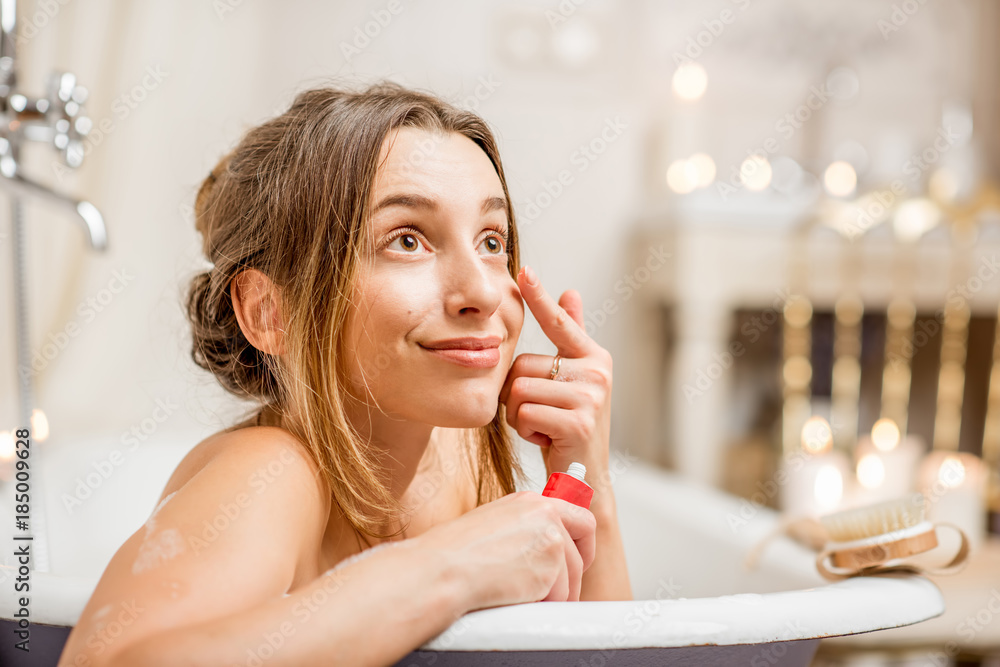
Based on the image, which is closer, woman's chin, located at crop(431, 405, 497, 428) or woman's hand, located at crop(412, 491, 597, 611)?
woman's hand, located at crop(412, 491, 597, 611)

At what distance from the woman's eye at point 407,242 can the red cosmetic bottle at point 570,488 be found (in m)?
0.19

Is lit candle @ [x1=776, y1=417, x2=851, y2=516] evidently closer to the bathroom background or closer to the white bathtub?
the bathroom background

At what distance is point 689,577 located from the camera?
3.66 feet

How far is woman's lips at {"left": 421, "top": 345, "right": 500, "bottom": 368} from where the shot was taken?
577 mm

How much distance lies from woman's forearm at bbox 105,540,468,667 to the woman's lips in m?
0.15

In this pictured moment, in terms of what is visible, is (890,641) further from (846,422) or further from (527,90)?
(527,90)

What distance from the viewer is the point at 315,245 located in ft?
1.92

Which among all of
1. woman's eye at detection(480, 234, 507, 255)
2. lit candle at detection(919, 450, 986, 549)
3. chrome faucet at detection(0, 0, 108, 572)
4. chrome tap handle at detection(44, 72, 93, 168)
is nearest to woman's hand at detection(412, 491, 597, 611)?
woman's eye at detection(480, 234, 507, 255)

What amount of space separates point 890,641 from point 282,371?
79cm

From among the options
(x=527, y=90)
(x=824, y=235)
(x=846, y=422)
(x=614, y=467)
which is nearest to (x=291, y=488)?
(x=614, y=467)

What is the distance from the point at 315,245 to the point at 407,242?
64 mm

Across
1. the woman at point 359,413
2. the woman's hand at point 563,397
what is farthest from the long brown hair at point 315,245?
the woman's hand at point 563,397

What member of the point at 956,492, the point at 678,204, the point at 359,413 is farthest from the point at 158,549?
the point at 678,204

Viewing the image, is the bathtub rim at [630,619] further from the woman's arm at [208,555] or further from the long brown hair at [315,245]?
the long brown hair at [315,245]
